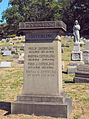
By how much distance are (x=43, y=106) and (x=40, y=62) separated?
1.11m

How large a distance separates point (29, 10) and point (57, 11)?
7.87 metres

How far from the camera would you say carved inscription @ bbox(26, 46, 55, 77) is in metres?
5.05

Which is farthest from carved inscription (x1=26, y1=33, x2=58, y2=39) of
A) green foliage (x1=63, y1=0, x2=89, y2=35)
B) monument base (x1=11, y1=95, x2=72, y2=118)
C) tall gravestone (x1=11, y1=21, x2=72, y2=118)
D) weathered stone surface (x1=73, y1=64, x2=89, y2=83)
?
green foliage (x1=63, y1=0, x2=89, y2=35)

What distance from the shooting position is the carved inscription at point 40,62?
5.05 meters

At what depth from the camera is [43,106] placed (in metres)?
4.86

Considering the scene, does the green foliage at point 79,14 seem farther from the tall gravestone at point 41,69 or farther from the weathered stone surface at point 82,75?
the tall gravestone at point 41,69

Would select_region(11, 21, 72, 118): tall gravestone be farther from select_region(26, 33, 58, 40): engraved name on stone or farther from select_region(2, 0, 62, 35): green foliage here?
select_region(2, 0, 62, 35): green foliage

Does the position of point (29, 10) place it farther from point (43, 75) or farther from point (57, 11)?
point (43, 75)

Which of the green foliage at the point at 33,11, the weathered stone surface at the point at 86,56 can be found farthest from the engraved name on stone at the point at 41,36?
the green foliage at the point at 33,11

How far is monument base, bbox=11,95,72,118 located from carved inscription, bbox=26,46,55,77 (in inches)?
23.7

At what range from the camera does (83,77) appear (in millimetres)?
9297

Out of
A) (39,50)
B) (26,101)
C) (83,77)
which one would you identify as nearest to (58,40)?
(39,50)

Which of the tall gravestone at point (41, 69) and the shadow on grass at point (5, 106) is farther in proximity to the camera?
the shadow on grass at point (5, 106)

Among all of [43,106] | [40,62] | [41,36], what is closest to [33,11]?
[41,36]
